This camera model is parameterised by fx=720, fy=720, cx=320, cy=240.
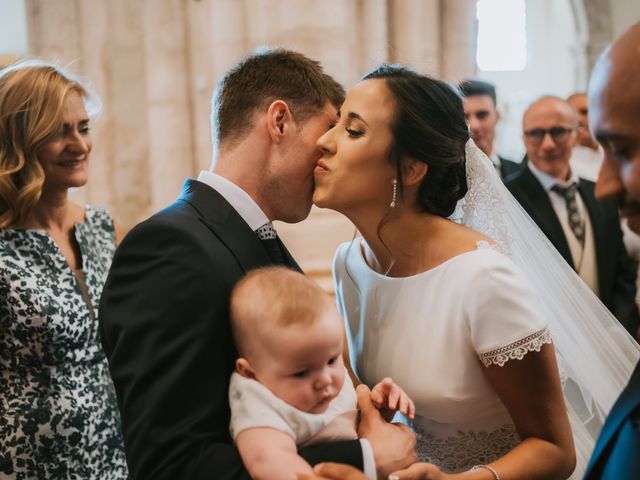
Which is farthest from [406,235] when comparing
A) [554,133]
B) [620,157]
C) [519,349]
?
[554,133]

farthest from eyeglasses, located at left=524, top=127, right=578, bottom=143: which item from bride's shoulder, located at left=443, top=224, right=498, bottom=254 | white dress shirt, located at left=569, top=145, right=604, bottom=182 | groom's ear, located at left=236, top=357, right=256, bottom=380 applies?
groom's ear, located at left=236, top=357, right=256, bottom=380

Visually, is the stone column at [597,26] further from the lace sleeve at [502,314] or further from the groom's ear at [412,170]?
the lace sleeve at [502,314]

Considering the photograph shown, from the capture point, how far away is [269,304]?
5.75ft

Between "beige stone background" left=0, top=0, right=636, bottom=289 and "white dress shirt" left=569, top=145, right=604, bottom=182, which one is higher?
"beige stone background" left=0, top=0, right=636, bottom=289

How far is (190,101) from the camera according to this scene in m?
5.75

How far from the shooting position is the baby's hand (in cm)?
198

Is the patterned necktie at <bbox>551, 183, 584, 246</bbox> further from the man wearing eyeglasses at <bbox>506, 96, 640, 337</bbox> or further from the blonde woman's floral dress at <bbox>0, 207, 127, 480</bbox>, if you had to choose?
the blonde woman's floral dress at <bbox>0, 207, 127, 480</bbox>

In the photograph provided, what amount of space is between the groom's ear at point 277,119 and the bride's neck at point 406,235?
15.5 inches

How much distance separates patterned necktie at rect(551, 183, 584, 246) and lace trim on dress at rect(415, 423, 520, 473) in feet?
7.61

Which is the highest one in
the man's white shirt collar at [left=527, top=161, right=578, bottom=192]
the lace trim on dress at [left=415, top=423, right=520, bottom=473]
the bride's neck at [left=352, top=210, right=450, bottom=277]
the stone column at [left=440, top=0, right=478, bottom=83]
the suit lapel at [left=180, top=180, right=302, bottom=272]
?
the stone column at [left=440, top=0, right=478, bottom=83]

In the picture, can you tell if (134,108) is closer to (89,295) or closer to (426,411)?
(89,295)

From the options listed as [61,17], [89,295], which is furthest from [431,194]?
[61,17]

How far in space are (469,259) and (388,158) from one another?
42cm

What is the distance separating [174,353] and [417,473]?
2.21ft
